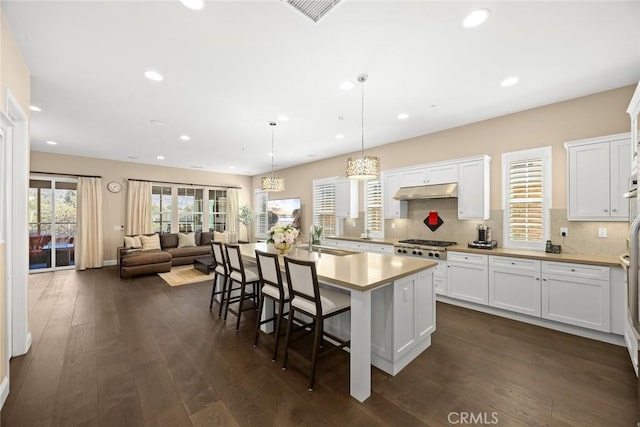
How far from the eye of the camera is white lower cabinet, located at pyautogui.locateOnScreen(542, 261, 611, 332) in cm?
279

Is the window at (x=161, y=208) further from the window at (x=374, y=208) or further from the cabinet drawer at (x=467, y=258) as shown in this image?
the cabinet drawer at (x=467, y=258)

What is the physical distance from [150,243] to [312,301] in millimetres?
6410

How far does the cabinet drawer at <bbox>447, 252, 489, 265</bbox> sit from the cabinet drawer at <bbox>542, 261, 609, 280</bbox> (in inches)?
25.3

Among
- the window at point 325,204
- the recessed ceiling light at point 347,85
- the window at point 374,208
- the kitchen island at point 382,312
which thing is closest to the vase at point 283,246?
the kitchen island at point 382,312

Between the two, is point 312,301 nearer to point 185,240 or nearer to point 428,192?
point 428,192

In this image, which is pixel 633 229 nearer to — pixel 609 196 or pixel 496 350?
pixel 496 350

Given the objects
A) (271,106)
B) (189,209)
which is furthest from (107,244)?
(271,106)

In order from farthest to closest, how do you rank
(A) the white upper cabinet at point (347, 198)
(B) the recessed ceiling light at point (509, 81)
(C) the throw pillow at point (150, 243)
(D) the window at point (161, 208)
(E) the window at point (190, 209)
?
(E) the window at point (190, 209)
(D) the window at point (161, 208)
(C) the throw pillow at point (150, 243)
(A) the white upper cabinet at point (347, 198)
(B) the recessed ceiling light at point (509, 81)

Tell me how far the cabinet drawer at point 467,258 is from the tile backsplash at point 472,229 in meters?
0.58

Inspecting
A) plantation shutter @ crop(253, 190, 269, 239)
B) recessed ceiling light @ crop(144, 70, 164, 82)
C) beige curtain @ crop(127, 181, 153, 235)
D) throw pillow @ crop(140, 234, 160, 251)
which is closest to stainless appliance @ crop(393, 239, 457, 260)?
recessed ceiling light @ crop(144, 70, 164, 82)

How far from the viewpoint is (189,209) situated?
28.0 ft

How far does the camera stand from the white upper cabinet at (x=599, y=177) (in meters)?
2.84

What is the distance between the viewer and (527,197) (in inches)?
146

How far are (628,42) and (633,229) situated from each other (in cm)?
191
